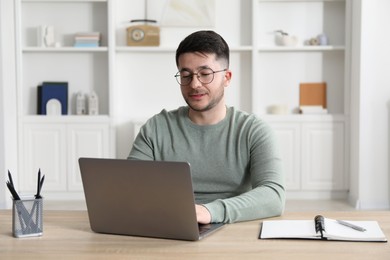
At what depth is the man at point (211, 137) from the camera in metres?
2.28

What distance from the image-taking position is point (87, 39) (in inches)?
233

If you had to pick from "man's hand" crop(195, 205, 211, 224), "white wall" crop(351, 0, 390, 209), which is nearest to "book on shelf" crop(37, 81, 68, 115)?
"white wall" crop(351, 0, 390, 209)

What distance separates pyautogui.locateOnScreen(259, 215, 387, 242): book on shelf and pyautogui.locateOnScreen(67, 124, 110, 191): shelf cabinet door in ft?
13.4

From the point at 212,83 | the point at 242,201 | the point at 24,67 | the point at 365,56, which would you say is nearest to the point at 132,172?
the point at 242,201

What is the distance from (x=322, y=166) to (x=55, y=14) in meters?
2.73

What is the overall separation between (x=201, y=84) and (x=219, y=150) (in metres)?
0.26

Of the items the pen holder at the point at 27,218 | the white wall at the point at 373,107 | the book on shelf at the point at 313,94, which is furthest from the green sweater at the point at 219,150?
the book on shelf at the point at 313,94

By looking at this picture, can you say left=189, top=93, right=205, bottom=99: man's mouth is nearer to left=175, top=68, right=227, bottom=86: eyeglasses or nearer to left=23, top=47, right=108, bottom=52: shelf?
left=175, top=68, right=227, bottom=86: eyeglasses

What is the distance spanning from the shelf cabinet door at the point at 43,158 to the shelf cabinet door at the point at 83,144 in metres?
0.06

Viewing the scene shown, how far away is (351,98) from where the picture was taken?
5871 millimetres

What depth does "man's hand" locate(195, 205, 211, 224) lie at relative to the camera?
1897 mm

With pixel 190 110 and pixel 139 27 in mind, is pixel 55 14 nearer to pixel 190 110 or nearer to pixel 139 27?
pixel 139 27

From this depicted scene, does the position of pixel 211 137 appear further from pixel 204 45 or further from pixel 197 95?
pixel 204 45

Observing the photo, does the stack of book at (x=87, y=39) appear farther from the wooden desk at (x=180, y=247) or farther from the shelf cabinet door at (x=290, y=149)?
the wooden desk at (x=180, y=247)
